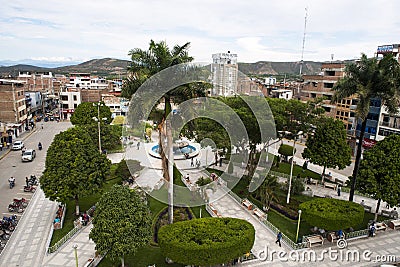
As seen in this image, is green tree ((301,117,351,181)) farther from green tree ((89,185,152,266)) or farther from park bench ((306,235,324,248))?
green tree ((89,185,152,266))

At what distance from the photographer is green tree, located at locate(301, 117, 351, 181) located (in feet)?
85.5

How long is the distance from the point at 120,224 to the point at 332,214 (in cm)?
1213

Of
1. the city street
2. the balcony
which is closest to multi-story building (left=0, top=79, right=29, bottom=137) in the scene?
the city street

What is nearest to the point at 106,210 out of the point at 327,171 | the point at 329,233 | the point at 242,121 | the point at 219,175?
the point at 329,233

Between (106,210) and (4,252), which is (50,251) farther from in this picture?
(106,210)

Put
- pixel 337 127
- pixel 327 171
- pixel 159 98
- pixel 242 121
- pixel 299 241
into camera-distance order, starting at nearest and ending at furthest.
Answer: pixel 159 98
pixel 299 241
pixel 242 121
pixel 337 127
pixel 327 171

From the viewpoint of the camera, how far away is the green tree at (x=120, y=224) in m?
13.2

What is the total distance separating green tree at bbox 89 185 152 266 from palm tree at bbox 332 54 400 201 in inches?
586

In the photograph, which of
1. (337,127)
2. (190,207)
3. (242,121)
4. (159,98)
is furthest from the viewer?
(337,127)

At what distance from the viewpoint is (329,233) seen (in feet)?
59.2

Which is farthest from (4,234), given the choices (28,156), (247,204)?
(28,156)

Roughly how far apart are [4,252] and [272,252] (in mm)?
14679

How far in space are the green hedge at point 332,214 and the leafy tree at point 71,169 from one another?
43.5 ft

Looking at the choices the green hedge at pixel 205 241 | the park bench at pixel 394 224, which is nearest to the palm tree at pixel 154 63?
the green hedge at pixel 205 241
